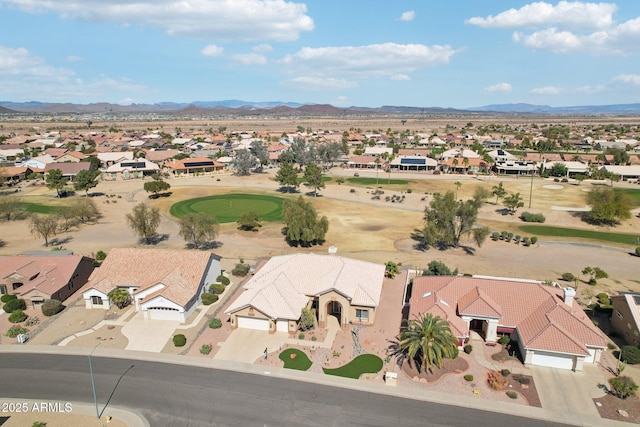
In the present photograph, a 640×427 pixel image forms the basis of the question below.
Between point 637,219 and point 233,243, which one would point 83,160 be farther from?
point 637,219

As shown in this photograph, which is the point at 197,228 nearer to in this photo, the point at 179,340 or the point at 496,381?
the point at 179,340

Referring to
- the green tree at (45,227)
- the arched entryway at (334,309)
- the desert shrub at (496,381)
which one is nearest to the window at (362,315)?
the arched entryway at (334,309)

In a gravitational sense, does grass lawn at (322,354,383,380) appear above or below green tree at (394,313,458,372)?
below

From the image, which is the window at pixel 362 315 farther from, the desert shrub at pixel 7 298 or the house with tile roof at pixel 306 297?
the desert shrub at pixel 7 298

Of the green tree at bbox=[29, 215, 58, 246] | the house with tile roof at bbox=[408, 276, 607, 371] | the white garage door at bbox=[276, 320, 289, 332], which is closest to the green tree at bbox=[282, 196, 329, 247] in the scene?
the house with tile roof at bbox=[408, 276, 607, 371]

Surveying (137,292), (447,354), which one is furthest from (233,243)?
(447,354)

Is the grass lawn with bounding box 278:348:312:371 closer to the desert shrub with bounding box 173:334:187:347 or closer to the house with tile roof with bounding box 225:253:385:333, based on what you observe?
the house with tile roof with bounding box 225:253:385:333
